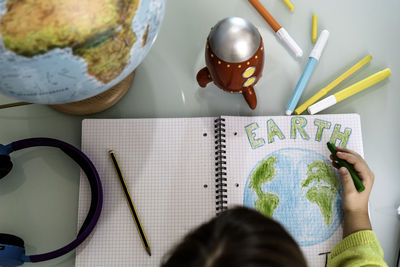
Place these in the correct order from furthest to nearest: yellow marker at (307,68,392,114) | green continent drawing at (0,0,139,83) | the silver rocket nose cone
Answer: yellow marker at (307,68,392,114) → the silver rocket nose cone → green continent drawing at (0,0,139,83)

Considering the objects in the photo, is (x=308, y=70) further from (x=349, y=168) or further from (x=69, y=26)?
(x=69, y=26)

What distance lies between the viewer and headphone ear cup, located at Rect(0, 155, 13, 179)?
0.63 metres

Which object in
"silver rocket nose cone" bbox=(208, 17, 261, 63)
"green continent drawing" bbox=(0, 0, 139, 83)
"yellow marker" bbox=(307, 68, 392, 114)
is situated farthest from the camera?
"yellow marker" bbox=(307, 68, 392, 114)

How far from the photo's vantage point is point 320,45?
2.32ft

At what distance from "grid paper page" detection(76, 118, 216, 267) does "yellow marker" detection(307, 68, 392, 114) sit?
0.62 ft

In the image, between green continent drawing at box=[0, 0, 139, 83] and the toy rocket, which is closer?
green continent drawing at box=[0, 0, 139, 83]

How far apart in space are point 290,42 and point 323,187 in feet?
0.88

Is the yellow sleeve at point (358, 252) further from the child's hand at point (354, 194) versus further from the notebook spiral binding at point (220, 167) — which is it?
the notebook spiral binding at point (220, 167)

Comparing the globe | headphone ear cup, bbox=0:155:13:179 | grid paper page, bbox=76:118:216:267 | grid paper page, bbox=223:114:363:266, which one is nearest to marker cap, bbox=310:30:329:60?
grid paper page, bbox=223:114:363:266

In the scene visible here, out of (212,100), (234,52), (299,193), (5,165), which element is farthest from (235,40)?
(5,165)

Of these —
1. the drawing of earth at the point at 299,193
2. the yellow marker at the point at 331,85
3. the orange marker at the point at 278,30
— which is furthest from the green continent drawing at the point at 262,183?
the orange marker at the point at 278,30

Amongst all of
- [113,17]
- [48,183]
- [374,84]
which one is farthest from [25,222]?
[374,84]

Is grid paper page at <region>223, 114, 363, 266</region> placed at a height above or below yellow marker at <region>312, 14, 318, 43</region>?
below

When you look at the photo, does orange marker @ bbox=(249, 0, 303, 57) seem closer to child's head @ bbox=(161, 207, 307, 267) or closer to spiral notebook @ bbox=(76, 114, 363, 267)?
spiral notebook @ bbox=(76, 114, 363, 267)
